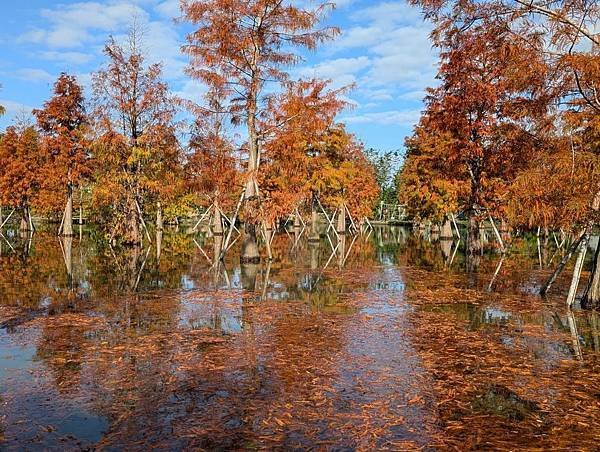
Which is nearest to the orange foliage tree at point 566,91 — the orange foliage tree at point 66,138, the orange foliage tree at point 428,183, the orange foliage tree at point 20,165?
the orange foliage tree at point 428,183

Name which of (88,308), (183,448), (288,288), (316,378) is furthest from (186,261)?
(183,448)

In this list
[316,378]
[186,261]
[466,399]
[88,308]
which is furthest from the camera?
[186,261]

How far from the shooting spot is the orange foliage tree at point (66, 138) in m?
36.2

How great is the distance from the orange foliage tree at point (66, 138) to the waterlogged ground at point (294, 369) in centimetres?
2586

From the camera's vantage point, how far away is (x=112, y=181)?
29.4 meters

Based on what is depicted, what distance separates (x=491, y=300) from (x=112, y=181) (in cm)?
2393

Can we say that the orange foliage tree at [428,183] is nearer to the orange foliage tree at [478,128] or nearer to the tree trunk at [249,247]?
the orange foliage tree at [478,128]

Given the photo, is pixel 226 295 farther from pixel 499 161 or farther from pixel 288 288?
pixel 499 161

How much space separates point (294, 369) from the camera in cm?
651

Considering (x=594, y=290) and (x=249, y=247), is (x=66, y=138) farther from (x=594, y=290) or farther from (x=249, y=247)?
(x=594, y=290)

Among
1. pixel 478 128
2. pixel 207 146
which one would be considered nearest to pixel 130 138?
pixel 207 146

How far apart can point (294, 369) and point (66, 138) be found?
35.6 m

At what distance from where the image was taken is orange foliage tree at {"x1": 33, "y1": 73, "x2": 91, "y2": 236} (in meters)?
36.2

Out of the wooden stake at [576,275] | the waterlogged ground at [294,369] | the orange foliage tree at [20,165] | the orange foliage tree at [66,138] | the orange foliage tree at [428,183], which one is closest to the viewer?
the waterlogged ground at [294,369]
